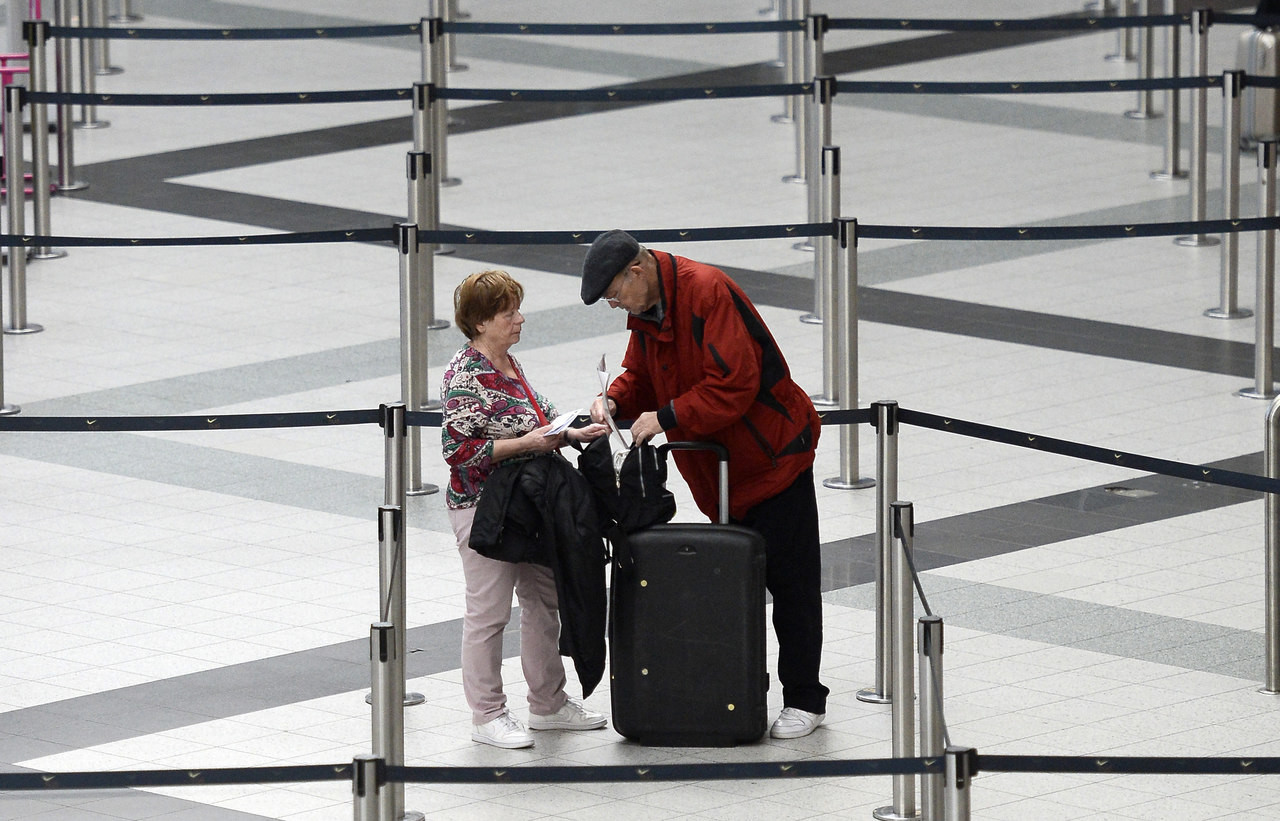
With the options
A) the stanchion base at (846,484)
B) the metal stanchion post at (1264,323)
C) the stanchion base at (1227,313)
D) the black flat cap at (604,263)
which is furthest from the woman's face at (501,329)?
the stanchion base at (1227,313)

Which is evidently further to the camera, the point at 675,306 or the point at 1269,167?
the point at 1269,167

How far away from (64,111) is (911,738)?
8.73 m

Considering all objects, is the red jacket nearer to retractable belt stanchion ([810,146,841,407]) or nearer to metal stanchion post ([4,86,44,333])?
retractable belt stanchion ([810,146,841,407])

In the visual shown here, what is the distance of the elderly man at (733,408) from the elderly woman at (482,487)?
0.25 meters

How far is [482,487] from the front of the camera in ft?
20.0

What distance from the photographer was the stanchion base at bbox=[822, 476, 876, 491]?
8539mm

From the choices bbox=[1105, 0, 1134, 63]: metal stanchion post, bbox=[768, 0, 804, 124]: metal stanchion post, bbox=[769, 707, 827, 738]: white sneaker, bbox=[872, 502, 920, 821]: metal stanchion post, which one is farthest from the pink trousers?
bbox=[1105, 0, 1134, 63]: metal stanchion post

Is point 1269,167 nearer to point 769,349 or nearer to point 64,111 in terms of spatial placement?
point 769,349

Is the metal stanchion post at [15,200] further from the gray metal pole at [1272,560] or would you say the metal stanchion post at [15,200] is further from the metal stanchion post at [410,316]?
the gray metal pole at [1272,560]

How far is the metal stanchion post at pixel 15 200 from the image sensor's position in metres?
10.4

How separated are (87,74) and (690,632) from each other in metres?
10.2

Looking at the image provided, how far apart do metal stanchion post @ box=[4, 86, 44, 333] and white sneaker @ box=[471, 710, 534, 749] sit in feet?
16.5

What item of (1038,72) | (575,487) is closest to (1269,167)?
(575,487)

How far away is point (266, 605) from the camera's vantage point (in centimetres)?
725
